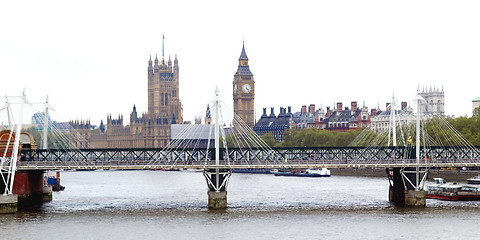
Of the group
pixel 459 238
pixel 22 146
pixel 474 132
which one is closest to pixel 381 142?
pixel 474 132

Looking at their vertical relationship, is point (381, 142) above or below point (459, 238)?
above

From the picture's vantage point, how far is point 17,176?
220 feet

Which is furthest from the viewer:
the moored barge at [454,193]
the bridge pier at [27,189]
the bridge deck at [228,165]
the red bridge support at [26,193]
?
the moored barge at [454,193]

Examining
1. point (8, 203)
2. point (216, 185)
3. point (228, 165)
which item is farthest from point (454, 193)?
point (8, 203)

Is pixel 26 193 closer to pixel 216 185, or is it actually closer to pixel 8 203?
pixel 8 203

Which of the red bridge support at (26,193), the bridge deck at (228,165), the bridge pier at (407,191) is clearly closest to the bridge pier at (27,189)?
the red bridge support at (26,193)

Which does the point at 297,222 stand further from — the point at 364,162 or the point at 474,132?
the point at 474,132

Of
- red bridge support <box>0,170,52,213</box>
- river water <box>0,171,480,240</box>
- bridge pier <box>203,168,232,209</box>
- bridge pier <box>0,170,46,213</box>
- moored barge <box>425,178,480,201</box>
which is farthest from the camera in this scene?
moored barge <box>425,178,480,201</box>

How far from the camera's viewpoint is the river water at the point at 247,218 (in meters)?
51.2

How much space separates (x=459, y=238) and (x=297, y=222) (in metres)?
11.1

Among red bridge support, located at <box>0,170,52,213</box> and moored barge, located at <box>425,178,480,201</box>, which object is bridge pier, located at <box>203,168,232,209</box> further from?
moored barge, located at <box>425,178,480,201</box>

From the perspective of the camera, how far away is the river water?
51.2 meters

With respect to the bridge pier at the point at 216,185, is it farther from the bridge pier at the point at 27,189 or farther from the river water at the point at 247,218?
the bridge pier at the point at 27,189

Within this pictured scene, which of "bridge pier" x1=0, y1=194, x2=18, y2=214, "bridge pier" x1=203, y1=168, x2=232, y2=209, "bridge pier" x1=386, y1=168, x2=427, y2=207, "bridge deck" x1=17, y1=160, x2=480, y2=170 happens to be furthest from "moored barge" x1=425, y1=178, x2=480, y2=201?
"bridge pier" x1=0, y1=194, x2=18, y2=214
